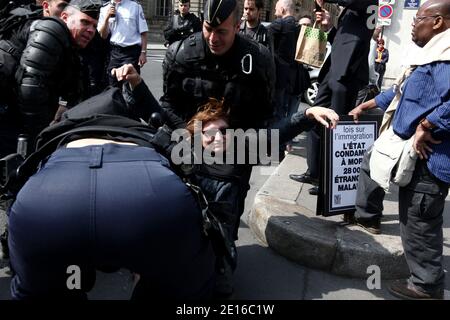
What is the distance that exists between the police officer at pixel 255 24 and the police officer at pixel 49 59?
277 centimetres

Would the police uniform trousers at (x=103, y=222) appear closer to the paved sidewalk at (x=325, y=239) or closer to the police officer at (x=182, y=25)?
the paved sidewalk at (x=325, y=239)

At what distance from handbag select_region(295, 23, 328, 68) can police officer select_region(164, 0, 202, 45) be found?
8.00ft

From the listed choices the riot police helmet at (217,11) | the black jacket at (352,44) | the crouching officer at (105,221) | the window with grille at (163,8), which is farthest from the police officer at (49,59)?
the window with grille at (163,8)

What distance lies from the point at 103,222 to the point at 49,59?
1.52 meters

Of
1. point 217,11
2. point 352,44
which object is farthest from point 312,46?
point 217,11

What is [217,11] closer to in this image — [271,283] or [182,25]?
[271,283]

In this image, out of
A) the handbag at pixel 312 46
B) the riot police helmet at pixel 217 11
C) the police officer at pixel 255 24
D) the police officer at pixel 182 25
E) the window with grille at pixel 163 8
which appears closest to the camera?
the riot police helmet at pixel 217 11

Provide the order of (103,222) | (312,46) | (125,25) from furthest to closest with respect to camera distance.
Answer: (125,25) → (312,46) → (103,222)

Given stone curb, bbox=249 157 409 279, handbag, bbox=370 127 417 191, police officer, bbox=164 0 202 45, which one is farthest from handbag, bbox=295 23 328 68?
police officer, bbox=164 0 202 45

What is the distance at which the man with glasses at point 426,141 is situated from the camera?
2.37 meters

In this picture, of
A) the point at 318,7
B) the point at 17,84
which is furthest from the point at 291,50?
the point at 17,84

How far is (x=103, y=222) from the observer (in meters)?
1.37

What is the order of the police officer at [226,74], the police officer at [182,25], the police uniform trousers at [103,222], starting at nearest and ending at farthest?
the police uniform trousers at [103,222]
the police officer at [226,74]
the police officer at [182,25]
